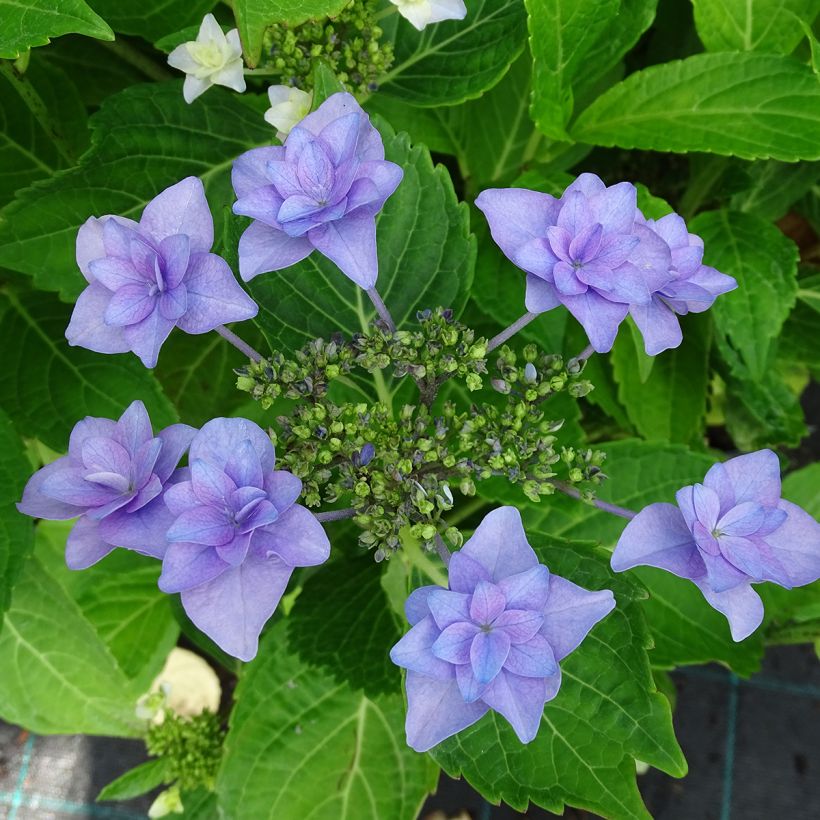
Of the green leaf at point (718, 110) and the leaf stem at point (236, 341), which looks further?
the green leaf at point (718, 110)

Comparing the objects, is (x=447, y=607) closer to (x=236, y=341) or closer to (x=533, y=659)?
(x=533, y=659)

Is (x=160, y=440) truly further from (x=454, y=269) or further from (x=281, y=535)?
(x=454, y=269)

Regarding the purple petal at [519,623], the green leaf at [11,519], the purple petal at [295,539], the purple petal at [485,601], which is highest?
the purple petal at [295,539]

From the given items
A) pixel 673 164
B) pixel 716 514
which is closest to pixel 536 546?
pixel 716 514

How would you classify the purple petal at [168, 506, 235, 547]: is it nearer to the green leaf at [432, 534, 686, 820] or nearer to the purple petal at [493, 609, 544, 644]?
the purple petal at [493, 609, 544, 644]

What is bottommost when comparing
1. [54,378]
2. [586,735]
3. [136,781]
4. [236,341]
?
[136,781]

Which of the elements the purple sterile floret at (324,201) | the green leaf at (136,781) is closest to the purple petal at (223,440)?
the purple sterile floret at (324,201)

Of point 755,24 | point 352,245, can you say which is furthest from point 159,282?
point 755,24

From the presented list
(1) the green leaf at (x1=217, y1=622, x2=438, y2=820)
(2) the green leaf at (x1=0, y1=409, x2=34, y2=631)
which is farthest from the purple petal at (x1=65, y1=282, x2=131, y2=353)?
(1) the green leaf at (x1=217, y1=622, x2=438, y2=820)

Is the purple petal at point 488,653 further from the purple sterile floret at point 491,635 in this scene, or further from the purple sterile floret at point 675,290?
the purple sterile floret at point 675,290
